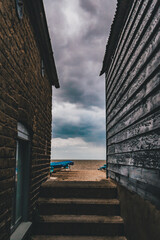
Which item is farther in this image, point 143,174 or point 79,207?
point 79,207

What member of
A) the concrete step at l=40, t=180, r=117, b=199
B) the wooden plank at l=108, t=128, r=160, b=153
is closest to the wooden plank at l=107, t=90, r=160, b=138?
the wooden plank at l=108, t=128, r=160, b=153

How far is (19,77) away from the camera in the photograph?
2.93 m

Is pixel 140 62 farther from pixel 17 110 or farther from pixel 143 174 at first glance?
pixel 17 110

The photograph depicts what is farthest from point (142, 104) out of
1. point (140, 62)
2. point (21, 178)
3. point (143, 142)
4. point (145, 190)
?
point (21, 178)

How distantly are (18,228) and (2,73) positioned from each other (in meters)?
2.70

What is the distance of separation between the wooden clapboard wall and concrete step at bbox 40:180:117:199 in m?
0.87

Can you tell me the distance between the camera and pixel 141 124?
274 centimetres

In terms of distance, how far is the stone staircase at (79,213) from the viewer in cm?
372

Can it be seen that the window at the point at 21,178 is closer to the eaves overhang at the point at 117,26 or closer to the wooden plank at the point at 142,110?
the wooden plank at the point at 142,110

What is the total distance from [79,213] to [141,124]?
266cm

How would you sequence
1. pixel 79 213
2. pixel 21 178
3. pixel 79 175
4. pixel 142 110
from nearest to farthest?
1. pixel 142 110
2. pixel 21 178
3. pixel 79 213
4. pixel 79 175

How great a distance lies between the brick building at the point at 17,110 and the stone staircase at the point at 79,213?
1.34 ft

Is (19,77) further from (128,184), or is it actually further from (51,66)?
(51,66)

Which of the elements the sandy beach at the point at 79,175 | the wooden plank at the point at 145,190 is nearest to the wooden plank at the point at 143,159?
the wooden plank at the point at 145,190
